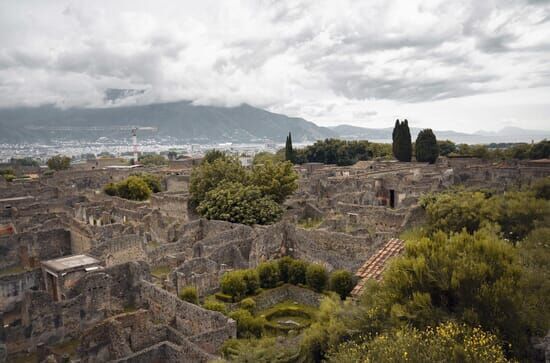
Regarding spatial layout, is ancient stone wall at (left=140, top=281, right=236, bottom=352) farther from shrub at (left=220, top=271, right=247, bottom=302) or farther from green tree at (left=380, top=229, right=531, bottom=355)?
green tree at (left=380, top=229, right=531, bottom=355)

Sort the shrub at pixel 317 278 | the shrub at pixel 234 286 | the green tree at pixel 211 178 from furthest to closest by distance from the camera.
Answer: the green tree at pixel 211 178, the shrub at pixel 317 278, the shrub at pixel 234 286

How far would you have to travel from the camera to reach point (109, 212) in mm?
31734

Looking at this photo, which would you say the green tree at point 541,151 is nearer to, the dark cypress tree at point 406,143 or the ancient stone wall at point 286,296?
the dark cypress tree at point 406,143

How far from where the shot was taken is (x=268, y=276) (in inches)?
771

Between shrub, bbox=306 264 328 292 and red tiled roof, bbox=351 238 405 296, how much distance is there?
3770 mm

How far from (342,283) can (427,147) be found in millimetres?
49824

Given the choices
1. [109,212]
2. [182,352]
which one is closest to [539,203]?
[182,352]

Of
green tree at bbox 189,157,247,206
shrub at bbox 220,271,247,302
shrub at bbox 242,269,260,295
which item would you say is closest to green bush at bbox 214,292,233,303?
shrub at bbox 220,271,247,302

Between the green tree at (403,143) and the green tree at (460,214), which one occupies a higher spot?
the green tree at (403,143)

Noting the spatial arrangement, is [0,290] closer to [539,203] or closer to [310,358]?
[310,358]

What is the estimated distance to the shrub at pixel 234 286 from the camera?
18062 millimetres

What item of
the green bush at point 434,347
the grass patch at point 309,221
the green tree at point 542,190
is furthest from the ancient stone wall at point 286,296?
the green tree at point 542,190

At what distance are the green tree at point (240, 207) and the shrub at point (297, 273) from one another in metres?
7.34

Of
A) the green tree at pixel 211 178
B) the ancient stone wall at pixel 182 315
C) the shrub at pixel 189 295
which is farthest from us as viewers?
the green tree at pixel 211 178
